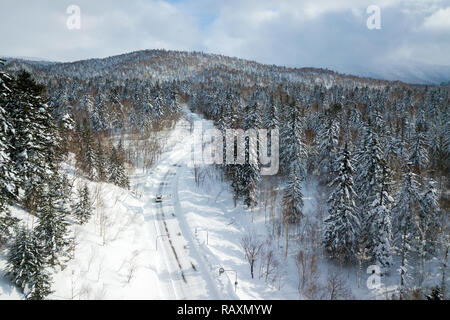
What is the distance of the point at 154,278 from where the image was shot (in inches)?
1049

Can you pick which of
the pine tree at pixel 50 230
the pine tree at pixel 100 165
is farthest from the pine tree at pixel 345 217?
the pine tree at pixel 100 165

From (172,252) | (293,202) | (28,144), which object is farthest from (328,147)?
(28,144)

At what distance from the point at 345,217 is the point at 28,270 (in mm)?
31218

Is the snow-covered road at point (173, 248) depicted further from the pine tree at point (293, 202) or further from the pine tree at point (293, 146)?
the pine tree at point (293, 146)

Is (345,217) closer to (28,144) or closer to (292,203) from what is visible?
(292,203)

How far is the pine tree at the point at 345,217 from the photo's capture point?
98.8ft

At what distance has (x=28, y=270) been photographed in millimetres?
16781

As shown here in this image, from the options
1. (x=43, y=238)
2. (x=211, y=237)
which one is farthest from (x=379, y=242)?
(x=43, y=238)

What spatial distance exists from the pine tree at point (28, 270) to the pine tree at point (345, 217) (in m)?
29.2

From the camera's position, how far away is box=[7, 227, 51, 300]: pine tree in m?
16.6

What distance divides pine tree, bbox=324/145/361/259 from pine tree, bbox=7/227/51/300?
2924 cm

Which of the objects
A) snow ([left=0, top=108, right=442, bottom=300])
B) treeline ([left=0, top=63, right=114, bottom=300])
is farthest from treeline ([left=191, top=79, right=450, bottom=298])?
treeline ([left=0, top=63, right=114, bottom=300])

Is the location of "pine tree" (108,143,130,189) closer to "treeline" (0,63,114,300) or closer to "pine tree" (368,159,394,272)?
"treeline" (0,63,114,300)
